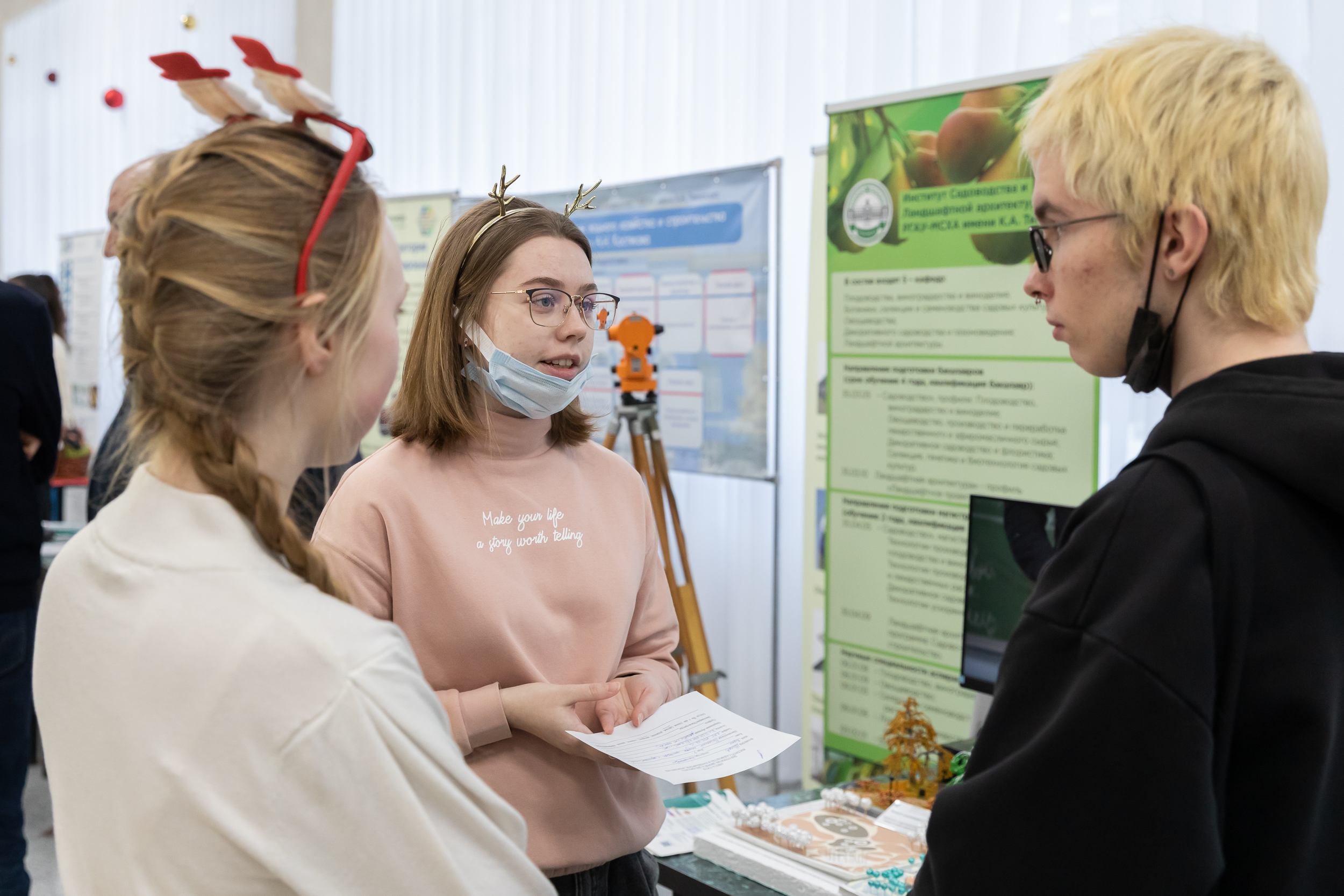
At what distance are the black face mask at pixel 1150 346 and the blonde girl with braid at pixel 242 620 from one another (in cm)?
68

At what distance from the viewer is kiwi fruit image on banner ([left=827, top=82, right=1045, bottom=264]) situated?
102 inches

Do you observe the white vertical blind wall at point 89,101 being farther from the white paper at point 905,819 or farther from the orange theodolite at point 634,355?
the white paper at point 905,819

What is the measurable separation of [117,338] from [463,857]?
531 millimetres

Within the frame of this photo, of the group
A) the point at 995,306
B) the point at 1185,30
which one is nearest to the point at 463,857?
the point at 1185,30

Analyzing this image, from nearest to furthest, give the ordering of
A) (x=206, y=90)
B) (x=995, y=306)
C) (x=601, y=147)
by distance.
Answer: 1. (x=206, y=90)
2. (x=995, y=306)
3. (x=601, y=147)

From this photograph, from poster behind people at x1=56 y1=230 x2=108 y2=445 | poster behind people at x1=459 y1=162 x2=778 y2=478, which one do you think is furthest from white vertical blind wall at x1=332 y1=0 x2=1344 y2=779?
poster behind people at x1=56 y1=230 x2=108 y2=445

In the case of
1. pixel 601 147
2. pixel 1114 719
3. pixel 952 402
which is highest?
pixel 601 147

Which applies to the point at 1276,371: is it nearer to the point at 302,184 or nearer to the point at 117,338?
the point at 302,184

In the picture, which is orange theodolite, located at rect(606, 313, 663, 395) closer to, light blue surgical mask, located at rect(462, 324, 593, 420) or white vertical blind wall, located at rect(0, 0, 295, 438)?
light blue surgical mask, located at rect(462, 324, 593, 420)

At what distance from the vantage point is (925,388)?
283cm

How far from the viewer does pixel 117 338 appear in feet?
2.93

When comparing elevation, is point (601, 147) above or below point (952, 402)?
above

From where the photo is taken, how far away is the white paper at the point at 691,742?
125 centimetres

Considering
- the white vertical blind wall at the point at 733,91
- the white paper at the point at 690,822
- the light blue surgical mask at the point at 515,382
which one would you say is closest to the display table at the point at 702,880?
the white paper at the point at 690,822
